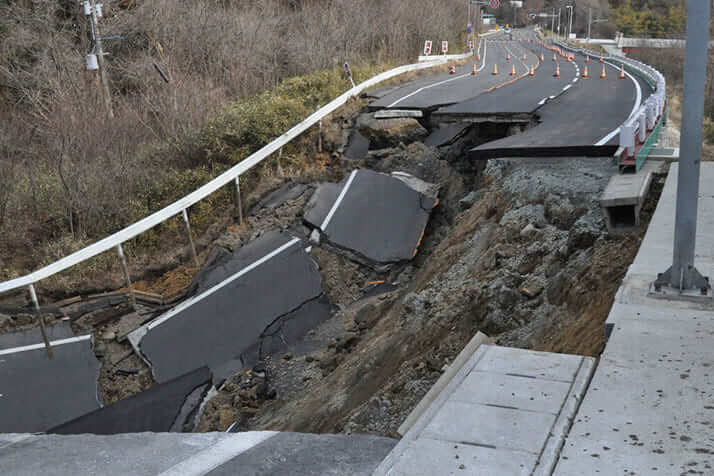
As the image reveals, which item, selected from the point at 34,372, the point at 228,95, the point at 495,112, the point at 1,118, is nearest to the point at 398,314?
the point at 34,372

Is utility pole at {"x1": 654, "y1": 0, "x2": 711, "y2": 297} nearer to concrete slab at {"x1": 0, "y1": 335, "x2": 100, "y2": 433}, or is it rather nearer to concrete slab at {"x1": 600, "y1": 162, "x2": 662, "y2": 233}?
concrete slab at {"x1": 600, "y1": 162, "x2": 662, "y2": 233}

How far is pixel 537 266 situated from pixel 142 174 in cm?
1077

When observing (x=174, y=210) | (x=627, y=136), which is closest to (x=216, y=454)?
(x=627, y=136)

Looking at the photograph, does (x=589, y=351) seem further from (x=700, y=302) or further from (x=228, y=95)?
(x=228, y=95)

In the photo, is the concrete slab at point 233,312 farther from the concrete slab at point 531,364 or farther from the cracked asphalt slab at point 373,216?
the concrete slab at point 531,364

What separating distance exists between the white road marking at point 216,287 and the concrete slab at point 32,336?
4.24 ft

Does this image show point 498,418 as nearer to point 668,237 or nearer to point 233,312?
point 668,237

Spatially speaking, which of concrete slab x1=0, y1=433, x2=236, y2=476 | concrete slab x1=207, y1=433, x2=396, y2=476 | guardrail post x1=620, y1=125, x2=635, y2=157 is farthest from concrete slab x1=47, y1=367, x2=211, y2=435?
guardrail post x1=620, y1=125, x2=635, y2=157

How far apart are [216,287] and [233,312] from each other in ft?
2.29

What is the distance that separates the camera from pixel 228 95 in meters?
22.9

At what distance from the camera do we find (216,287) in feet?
36.6

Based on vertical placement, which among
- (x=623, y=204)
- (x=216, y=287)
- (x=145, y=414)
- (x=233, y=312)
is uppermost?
(x=623, y=204)

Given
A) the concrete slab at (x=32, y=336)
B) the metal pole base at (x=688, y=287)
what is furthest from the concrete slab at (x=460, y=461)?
the concrete slab at (x=32, y=336)

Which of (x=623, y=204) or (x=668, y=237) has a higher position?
(x=623, y=204)
